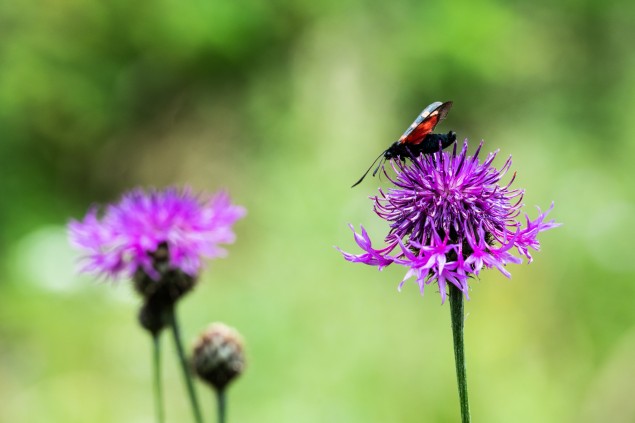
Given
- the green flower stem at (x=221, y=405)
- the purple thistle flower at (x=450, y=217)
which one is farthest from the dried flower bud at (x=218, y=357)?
the purple thistle flower at (x=450, y=217)

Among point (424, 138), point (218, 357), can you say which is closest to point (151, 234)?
point (218, 357)

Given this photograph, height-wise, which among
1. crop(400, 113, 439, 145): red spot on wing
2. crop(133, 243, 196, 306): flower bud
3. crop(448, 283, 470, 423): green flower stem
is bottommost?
crop(448, 283, 470, 423): green flower stem

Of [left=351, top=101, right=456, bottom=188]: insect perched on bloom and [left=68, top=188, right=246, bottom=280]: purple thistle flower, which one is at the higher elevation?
[left=68, top=188, right=246, bottom=280]: purple thistle flower

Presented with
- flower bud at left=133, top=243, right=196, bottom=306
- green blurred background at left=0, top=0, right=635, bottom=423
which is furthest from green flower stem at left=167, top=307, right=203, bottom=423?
green blurred background at left=0, top=0, right=635, bottom=423

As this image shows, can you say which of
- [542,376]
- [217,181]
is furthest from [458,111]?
[542,376]

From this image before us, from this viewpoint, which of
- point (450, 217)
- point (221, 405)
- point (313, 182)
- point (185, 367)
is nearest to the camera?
point (450, 217)

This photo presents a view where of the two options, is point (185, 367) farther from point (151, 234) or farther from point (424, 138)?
point (424, 138)

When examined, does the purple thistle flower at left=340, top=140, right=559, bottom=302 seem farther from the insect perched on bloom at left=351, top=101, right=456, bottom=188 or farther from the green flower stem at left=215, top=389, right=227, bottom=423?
the green flower stem at left=215, top=389, right=227, bottom=423
